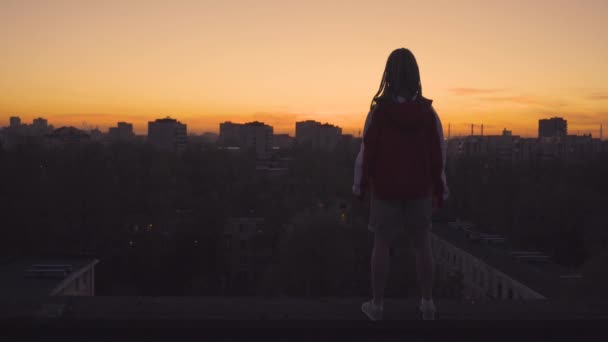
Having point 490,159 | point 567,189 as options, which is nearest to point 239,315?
point 567,189

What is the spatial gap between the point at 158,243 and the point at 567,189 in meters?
24.7

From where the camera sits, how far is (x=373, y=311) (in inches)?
126

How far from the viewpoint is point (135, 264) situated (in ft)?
95.9

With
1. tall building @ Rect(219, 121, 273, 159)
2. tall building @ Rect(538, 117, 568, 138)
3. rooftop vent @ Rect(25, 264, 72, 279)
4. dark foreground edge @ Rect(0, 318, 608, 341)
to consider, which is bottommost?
rooftop vent @ Rect(25, 264, 72, 279)

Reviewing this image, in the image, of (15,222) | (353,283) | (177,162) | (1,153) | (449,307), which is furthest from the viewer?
(177,162)

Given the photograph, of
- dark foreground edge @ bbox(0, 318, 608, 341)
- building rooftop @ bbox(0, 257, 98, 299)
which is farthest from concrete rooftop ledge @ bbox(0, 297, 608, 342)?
building rooftop @ bbox(0, 257, 98, 299)

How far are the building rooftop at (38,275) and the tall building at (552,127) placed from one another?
91.3 m

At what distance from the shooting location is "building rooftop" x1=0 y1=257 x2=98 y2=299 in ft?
58.7

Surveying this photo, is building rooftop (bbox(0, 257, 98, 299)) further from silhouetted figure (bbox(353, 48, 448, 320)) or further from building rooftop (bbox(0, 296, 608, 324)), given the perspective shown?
silhouetted figure (bbox(353, 48, 448, 320))

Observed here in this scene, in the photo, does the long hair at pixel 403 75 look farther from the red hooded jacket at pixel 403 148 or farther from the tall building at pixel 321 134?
the tall building at pixel 321 134

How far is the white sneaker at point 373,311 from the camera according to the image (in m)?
3.17

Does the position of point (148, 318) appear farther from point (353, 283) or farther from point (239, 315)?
point (353, 283)

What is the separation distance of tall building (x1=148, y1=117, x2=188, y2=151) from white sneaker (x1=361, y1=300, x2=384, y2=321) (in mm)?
78413

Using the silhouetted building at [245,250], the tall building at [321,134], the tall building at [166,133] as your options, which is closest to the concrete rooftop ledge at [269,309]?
the silhouetted building at [245,250]
